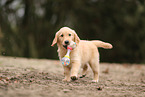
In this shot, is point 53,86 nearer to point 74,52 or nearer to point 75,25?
point 74,52

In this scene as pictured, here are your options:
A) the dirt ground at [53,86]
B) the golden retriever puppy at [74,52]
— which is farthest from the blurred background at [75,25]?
the golden retriever puppy at [74,52]

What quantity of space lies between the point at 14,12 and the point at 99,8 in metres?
5.54

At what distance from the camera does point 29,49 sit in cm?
1173

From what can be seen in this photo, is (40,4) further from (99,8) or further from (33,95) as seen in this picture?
(33,95)

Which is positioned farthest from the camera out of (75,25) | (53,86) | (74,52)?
(75,25)

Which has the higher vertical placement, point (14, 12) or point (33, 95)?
point (14, 12)

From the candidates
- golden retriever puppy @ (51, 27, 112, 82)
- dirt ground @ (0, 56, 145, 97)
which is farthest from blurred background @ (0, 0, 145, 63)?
golden retriever puppy @ (51, 27, 112, 82)

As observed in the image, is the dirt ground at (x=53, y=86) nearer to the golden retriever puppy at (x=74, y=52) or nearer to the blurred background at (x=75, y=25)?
the golden retriever puppy at (x=74, y=52)

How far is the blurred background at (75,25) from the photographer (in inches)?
462

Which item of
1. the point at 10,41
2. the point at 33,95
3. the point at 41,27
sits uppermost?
the point at 41,27

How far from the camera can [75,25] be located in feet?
48.3

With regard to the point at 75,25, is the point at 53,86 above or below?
below

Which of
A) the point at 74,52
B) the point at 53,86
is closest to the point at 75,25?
the point at 74,52

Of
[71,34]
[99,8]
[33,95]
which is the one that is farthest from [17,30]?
[33,95]
